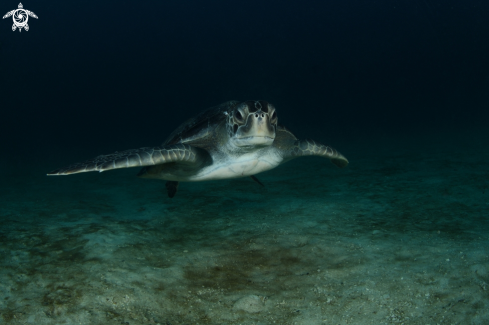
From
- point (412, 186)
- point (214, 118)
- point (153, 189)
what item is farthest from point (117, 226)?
point (412, 186)

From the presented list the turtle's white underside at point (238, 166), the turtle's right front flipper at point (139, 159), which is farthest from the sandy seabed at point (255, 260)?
the turtle's right front flipper at point (139, 159)

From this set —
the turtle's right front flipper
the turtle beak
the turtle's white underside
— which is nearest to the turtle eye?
the turtle beak

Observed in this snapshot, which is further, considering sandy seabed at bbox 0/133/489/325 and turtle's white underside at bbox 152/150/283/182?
turtle's white underside at bbox 152/150/283/182

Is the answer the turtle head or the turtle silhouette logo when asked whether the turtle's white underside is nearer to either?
the turtle head

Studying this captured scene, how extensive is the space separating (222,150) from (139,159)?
1.09 m

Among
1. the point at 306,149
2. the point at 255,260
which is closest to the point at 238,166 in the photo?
the point at 306,149

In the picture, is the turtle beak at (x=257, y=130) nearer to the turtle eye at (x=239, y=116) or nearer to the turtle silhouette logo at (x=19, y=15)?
the turtle eye at (x=239, y=116)

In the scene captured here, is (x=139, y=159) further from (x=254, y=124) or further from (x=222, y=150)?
(x=254, y=124)

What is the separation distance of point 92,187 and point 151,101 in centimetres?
8583

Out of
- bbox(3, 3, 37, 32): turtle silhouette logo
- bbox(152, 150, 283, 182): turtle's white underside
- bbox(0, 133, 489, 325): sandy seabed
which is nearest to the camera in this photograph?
bbox(0, 133, 489, 325): sandy seabed

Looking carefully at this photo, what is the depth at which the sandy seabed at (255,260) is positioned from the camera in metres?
1.88

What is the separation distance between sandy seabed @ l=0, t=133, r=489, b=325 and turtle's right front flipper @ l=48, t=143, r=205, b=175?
2.53 feet

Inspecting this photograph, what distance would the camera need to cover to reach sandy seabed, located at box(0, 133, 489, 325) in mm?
1881

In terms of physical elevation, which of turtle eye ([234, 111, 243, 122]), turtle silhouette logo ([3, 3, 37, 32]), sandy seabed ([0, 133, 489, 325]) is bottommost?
sandy seabed ([0, 133, 489, 325])
